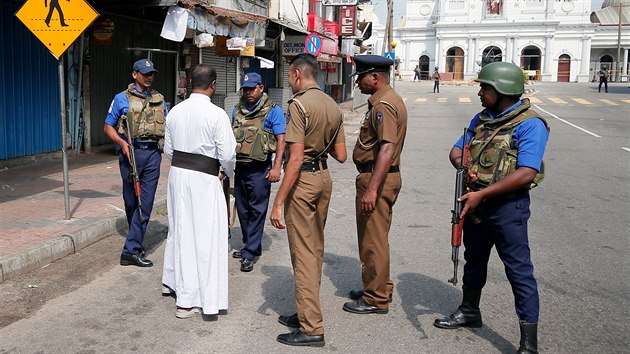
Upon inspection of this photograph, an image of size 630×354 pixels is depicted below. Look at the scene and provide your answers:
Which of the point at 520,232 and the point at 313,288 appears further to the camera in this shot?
the point at 313,288

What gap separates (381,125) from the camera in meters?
4.38

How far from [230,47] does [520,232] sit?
38.7 ft

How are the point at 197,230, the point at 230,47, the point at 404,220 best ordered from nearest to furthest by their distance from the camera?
the point at 197,230 < the point at 404,220 < the point at 230,47

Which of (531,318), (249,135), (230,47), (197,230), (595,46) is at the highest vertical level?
(595,46)

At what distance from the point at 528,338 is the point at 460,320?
612 mm

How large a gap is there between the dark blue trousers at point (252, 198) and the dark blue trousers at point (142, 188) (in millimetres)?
781

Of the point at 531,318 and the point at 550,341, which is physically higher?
the point at 531,318

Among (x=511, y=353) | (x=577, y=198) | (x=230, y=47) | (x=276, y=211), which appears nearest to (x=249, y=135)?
(x=276, y=211)

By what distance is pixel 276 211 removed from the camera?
160 inches

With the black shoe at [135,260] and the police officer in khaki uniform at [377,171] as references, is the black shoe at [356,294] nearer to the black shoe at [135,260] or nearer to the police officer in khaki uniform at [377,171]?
the police officer in khaki uniform at [377,171]

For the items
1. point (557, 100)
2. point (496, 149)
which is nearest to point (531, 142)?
point (496, 149)

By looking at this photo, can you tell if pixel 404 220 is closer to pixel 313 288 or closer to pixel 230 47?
pixel 313 288

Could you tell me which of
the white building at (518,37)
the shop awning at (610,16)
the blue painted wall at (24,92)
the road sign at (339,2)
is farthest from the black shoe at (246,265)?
the shop awning at (610,16)

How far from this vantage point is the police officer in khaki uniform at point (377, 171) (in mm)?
4375
